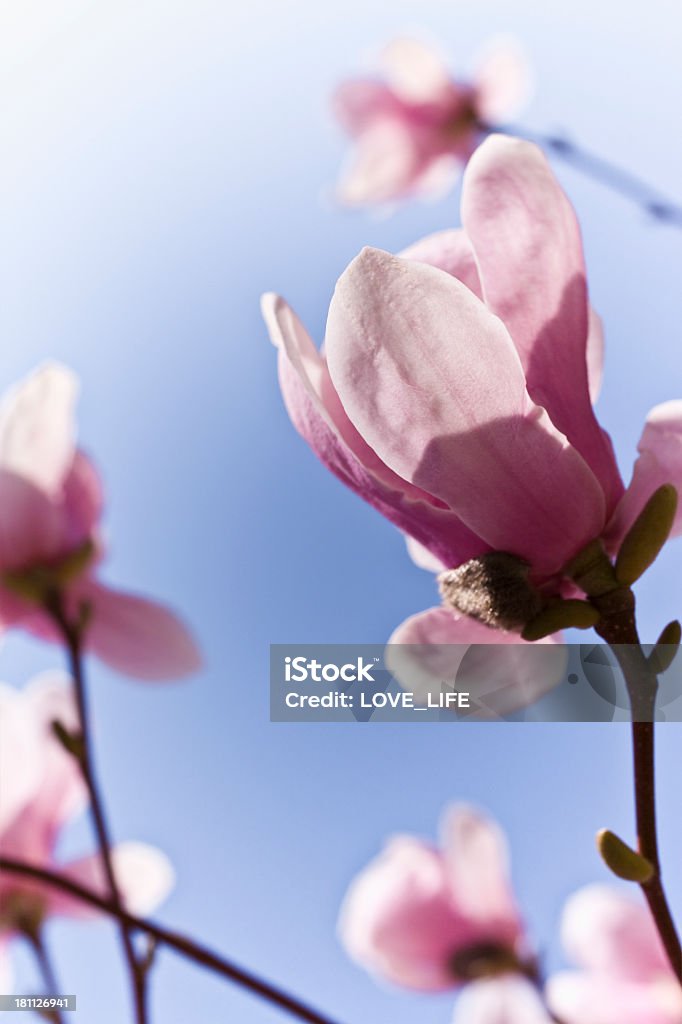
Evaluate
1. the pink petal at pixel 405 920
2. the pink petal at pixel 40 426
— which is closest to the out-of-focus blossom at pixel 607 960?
the pink petal at pixel 405 920

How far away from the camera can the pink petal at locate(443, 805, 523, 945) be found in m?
0.48

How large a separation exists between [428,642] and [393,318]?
10cm

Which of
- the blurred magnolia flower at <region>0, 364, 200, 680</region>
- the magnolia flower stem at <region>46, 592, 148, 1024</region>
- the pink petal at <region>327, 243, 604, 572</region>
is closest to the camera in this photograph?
the pink petal at <region>327, 243, 604, 572</region>

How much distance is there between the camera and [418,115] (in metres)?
1.01

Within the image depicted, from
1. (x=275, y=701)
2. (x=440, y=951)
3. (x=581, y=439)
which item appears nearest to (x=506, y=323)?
(x=581, y=439)

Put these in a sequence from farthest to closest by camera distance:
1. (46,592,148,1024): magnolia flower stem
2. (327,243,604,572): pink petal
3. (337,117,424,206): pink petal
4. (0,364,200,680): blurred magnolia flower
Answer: (337,117,424,206): pink petal, (0,364,200,680): blurred magnolia flower, (46,592,148,1024): magnolia flower stem, (327,243,604,572): pink petal

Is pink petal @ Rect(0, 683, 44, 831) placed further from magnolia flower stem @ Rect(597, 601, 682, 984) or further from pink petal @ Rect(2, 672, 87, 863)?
magnolia flower stem @ Rect(597, 601, 682, 984)

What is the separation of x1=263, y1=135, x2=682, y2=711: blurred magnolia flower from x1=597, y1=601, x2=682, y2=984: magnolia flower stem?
0.02 metres

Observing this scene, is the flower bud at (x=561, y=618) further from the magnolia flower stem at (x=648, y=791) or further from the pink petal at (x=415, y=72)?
the pink petal at (x=415, y=72)

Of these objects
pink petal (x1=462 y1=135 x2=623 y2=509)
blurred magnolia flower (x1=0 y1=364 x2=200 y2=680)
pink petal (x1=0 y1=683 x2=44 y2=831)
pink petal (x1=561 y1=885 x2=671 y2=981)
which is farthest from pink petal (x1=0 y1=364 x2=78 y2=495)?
pink petal (x1=561 y1=885 x2=671 y2=981)

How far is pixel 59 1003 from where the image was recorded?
0.35m

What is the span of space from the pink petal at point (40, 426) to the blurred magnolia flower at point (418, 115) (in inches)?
22.6

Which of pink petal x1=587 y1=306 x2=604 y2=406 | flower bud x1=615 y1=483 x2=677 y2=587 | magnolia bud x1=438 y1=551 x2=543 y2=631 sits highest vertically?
pink petal x1=587 y1=306 x2=604 y2=406

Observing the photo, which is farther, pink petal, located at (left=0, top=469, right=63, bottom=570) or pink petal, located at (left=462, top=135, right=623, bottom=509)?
pink petal, located at (left=0, top=469, right=63, bottom=570)
